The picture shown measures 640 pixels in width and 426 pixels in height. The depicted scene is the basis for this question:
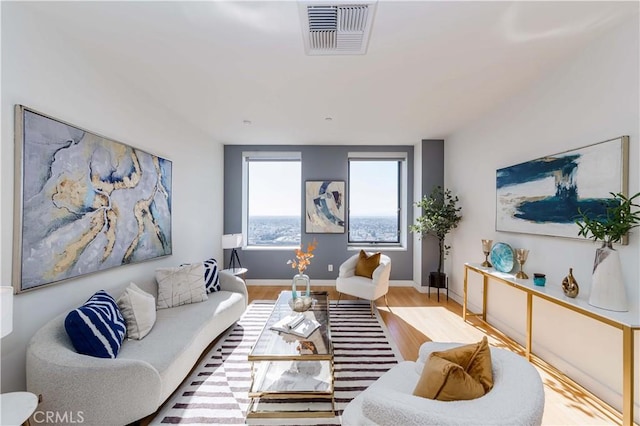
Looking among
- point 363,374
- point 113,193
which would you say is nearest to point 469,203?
point 363,374

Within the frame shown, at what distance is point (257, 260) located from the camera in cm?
469

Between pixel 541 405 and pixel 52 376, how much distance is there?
232 cm

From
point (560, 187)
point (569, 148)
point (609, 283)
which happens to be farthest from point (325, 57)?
point (609, 283)

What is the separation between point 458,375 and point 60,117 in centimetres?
287

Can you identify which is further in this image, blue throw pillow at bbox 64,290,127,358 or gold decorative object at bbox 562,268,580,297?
gold decorative object at bbox 562,268,580,297

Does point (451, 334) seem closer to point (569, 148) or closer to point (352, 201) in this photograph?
point (569, 148)

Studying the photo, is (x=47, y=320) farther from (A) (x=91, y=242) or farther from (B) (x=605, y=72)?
(B) (x=605, y=72)

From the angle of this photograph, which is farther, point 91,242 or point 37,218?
point 91,242

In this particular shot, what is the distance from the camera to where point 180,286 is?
8.59ft

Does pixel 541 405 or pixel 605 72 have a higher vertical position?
pixel 605 72

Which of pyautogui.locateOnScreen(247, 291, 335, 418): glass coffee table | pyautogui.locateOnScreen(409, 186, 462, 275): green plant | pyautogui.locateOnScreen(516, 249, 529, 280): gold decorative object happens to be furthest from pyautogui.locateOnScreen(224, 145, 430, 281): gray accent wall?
pyautogui.locateOnScreen(247, 291, 335, 418): glass coffee table

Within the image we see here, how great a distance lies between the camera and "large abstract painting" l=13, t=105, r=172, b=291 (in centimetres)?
157

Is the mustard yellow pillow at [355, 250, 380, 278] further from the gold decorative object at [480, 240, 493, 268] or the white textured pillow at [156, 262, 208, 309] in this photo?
the white textured pillow at [156, 262, 208, 309]

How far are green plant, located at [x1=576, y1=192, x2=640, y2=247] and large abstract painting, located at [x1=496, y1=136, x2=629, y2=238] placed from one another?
0.25 feet
